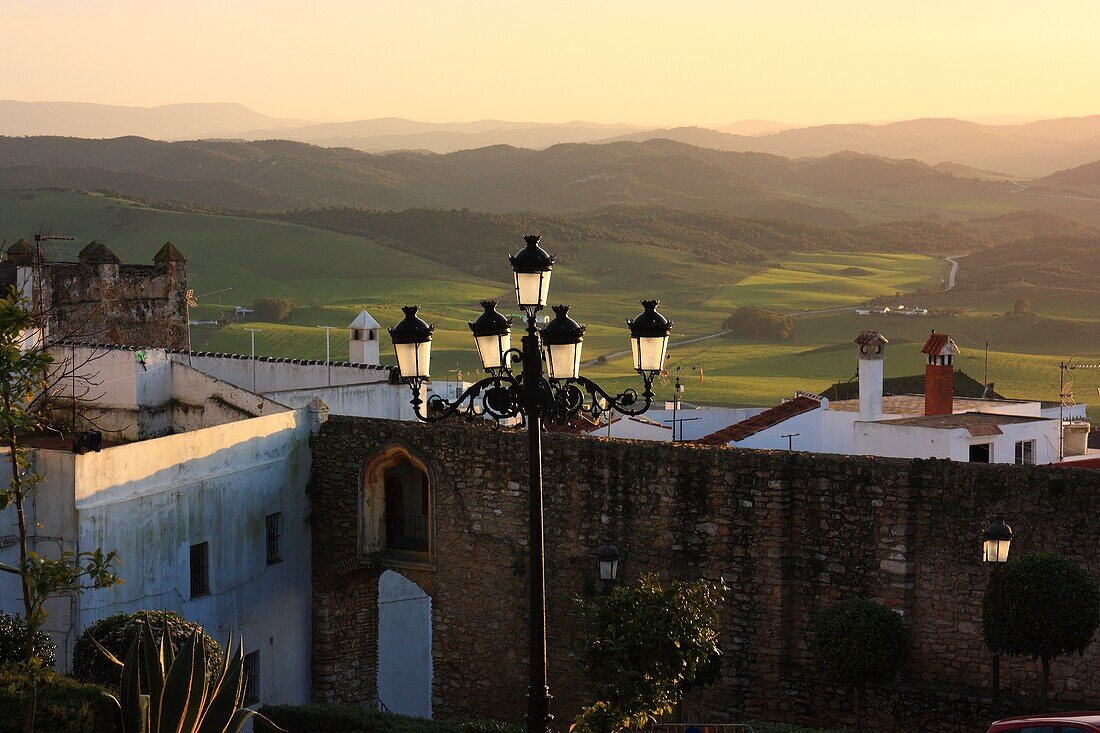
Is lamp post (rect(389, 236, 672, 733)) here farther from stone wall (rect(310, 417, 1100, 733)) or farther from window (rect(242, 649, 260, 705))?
window (rect(242, 649, 260, 705))

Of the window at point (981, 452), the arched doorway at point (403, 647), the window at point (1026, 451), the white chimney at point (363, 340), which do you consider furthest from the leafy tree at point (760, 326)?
the arched doorway at point (403, 647)

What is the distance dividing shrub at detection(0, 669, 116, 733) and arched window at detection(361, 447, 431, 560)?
7512 mm

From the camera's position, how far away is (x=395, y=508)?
1923cm

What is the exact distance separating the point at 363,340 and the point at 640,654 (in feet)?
55.7

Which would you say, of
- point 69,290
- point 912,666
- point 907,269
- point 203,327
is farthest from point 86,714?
point 907,269

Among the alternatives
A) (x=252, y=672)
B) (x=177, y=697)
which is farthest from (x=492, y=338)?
(x=252, y=672)

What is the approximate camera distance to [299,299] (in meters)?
108

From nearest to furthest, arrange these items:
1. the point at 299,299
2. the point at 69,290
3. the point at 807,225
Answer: the point at 69,290
the point at 299,299
the point at 807,225

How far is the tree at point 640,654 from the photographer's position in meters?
12.1

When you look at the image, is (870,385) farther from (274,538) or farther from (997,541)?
(997,541)

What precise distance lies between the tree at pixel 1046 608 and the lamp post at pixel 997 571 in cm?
4

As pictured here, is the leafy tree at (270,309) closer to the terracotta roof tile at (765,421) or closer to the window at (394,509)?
the terracotta roof tile at (765,421)

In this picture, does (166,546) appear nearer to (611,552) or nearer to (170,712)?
(611,552)

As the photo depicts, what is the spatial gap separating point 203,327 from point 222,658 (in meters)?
79.8
